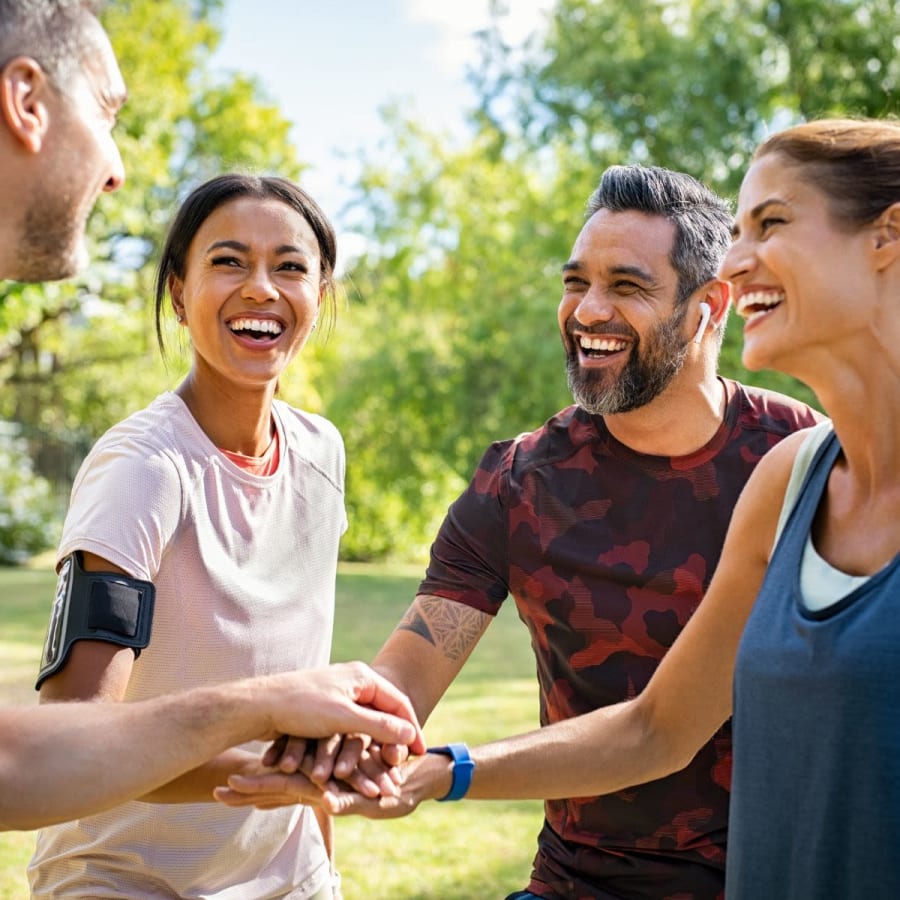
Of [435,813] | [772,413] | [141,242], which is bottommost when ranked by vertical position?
[435,813]

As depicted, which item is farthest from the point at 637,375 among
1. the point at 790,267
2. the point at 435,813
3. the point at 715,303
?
the point at 435,813

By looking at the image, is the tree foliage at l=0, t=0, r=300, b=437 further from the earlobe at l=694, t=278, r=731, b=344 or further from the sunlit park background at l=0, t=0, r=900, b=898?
the earlobe at l=694, t=278, r=731, b=344

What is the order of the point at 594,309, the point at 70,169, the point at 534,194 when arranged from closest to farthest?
the point at 70,169
the point at 594,309
the point at 534,194

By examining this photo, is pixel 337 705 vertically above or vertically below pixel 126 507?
below

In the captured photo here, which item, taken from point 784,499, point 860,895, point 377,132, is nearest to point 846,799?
point 860,895

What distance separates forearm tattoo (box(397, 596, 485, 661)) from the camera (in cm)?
348

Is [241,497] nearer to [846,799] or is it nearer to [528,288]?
[846,799]

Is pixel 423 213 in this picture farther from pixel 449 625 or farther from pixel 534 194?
pixel 449 625

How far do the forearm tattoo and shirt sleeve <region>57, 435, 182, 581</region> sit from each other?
0.79 metres

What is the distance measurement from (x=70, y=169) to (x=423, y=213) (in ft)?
97.3

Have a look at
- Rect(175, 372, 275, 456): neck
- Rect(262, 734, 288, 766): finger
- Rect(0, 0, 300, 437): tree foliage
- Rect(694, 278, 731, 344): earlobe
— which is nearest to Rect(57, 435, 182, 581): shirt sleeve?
Rect(175, 372, 275, 456): neck

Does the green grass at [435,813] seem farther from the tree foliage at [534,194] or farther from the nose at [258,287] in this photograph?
the tree foliage at [534,194]

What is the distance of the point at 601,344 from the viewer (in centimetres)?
374

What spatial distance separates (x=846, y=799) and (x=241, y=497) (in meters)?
1.70
